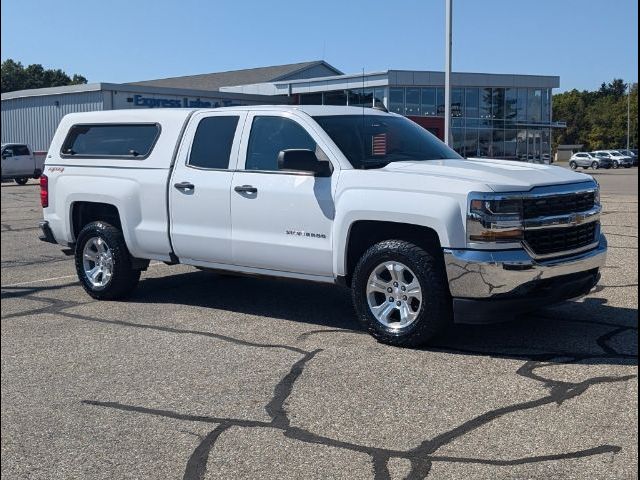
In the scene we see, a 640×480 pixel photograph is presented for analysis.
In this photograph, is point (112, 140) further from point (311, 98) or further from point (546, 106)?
point (546, 106)

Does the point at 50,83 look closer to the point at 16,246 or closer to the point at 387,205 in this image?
the point at 16,246

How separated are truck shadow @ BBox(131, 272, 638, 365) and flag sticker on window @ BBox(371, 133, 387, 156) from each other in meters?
1.36

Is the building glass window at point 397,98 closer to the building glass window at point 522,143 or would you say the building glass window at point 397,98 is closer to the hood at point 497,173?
the building glass window at point 522,143

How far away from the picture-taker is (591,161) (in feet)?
219

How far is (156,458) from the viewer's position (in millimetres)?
4176

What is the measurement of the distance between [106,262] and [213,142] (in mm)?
1803

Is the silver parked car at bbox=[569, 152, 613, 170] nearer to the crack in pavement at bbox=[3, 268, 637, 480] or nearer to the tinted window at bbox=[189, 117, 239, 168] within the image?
the tinted window at bbox=[189, 117, 239, 168]

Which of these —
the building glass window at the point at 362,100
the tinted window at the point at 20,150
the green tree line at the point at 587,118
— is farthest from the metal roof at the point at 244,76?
the building glass window at the point at 362,100

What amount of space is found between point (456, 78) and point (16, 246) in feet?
119

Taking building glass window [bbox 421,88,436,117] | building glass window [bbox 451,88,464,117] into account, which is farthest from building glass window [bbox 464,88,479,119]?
building glass window [bbox 421,88,436,117]

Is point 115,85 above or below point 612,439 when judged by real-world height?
Result: above

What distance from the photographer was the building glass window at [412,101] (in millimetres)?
44219

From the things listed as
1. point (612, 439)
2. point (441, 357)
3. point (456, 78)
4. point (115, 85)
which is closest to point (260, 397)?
point (441, 357)

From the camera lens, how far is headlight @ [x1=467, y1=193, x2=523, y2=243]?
5.96 meters
